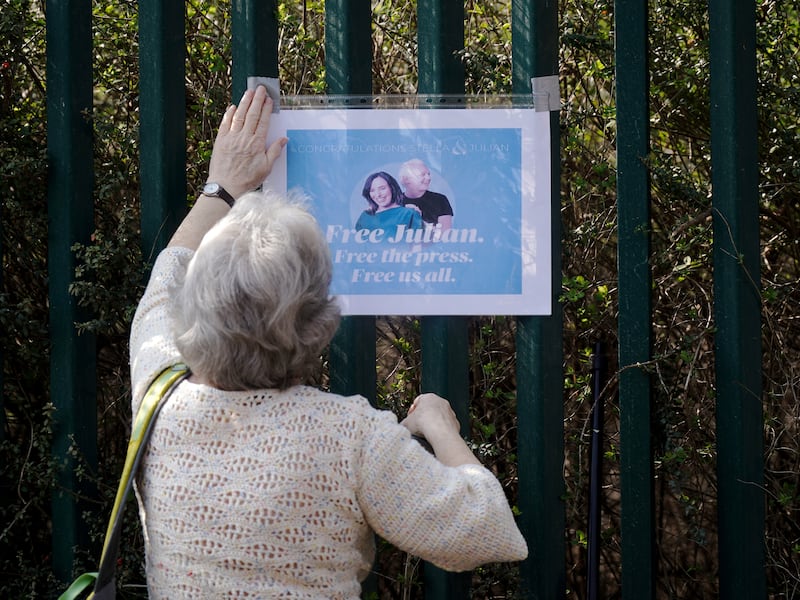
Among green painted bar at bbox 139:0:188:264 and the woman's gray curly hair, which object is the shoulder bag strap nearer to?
the woman's gray curly hair

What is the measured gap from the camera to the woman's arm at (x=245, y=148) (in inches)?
99.4

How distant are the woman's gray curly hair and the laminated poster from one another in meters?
0.71

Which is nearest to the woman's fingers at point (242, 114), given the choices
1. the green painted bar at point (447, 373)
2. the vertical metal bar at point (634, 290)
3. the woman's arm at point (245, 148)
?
the woman's arm at point (245, 148)

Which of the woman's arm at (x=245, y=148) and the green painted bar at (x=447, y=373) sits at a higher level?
the woman's arm at (x=245, y=148)

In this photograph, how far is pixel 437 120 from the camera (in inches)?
103

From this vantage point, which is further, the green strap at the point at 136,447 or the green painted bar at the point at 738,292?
the green painted bar at the point at 738,292

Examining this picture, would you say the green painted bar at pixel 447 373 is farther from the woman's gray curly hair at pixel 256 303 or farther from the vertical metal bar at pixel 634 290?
the woman's gray curly hair at pixel 256 303

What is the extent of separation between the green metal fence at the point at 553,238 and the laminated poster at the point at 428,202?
0.21 ft

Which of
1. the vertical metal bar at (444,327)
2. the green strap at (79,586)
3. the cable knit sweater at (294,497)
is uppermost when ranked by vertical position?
the vertical metal bar at (444,327)

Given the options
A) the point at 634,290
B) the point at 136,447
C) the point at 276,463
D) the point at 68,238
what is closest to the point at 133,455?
the point at 136,447

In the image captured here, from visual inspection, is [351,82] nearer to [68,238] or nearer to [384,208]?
[384,208]

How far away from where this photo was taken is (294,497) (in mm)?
1808

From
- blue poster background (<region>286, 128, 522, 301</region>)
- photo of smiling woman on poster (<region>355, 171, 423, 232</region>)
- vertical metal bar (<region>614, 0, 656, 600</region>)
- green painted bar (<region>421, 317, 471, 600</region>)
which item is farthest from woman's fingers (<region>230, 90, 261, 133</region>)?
vertical metal bar (<region>614, 0, 656, 600</region>)

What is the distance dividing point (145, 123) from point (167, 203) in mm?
222
